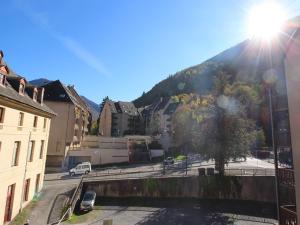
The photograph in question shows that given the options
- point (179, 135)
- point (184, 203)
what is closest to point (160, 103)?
point (179, 135)

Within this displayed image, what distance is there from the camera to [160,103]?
102688 mm

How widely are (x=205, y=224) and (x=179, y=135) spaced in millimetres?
35239

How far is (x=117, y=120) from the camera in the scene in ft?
318

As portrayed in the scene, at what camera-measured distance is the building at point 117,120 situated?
314ft

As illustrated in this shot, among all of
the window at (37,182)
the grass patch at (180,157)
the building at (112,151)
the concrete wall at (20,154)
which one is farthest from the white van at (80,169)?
the grass patch at (180,157)

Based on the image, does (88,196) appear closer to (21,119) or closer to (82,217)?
(82,217)

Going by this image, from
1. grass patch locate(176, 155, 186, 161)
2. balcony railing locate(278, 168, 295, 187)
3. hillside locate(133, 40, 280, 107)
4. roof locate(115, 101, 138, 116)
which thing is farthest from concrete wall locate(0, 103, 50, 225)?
hillside locate(133, 40, 280, 107)

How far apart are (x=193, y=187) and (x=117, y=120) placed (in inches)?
2388

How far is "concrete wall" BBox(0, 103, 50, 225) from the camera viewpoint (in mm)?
20875

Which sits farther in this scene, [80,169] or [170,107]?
[170,107]

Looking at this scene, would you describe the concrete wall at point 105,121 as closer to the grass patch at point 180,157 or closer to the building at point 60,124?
the grass patch at point 180,157

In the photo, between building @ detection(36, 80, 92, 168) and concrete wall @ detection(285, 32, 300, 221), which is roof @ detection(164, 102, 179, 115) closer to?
building @ detection(36, 80, 92, 168)

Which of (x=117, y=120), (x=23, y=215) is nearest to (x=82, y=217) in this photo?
(x=23, y=215)

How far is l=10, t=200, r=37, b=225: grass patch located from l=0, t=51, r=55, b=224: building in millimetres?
396
